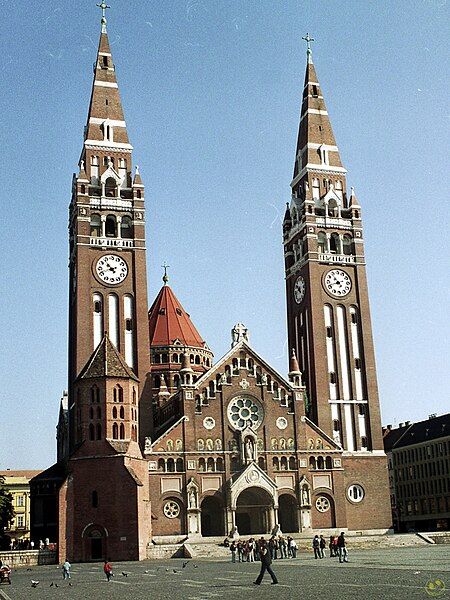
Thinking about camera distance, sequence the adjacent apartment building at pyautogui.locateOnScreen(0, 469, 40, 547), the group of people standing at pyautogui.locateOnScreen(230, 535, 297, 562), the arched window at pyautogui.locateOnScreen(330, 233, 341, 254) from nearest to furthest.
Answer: the group of people standing at pyautogui.locateOnScreen(230, 535, 297, 562) < the arched window at pyautogui.locateOnScreen(330, 233, 341, 254) < the adjacent apartment building at pyautogui.locateOnScreen(0, 469, 40, 547)

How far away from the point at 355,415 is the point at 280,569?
38.7 m

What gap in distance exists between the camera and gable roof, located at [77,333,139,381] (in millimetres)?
66875

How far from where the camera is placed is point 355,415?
7881cm

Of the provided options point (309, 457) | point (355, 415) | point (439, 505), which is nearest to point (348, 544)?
point (309, 457)

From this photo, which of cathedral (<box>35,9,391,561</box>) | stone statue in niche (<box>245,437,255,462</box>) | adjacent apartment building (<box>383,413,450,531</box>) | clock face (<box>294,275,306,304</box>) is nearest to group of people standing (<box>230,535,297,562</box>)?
cathedral (<box>35,9,391,561</box>)

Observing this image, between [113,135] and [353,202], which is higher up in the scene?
[113,135]

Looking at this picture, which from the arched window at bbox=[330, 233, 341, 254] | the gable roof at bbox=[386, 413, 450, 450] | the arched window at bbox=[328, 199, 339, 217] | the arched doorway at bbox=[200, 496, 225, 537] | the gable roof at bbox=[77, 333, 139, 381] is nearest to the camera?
the gable roof at bbox=[77, 333, 139, 381]

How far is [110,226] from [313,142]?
80.1ft

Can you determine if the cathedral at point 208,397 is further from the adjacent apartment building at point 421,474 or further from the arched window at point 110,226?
the adjacent apartment building at point 421,474

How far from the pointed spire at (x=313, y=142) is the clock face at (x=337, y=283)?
1008cm

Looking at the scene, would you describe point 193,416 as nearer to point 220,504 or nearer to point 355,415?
point 220,504

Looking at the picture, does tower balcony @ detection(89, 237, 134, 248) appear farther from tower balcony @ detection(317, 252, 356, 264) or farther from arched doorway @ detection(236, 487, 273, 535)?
arched doorway @ detection(236, 487, 273, 535)

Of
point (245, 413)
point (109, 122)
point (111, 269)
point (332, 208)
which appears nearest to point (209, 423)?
point (245, 413)

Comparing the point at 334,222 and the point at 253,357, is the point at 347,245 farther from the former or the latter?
the point at 253,357
